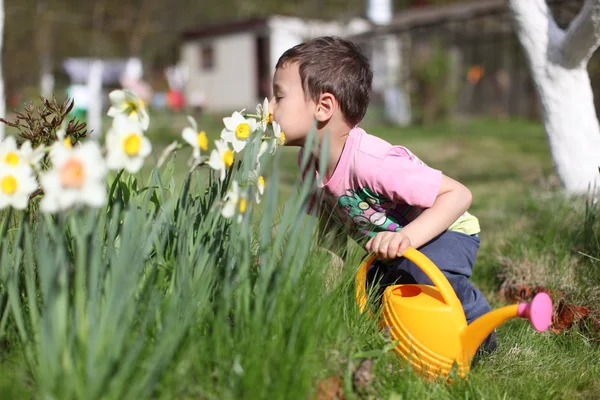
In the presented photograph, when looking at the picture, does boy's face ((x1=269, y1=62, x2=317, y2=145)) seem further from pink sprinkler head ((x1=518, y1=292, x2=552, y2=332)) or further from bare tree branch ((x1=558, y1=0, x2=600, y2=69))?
bare tree branch ((x1=558, y1=0, x2=600, y2=69))

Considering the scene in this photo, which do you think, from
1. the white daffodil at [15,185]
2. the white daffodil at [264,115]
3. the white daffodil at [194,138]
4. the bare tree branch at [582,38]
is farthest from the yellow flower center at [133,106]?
the bare tree branch at [582,38]

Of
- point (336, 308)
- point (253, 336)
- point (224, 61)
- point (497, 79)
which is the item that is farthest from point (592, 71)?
point (224, 61)

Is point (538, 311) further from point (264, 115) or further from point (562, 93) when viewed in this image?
point (562, 93)

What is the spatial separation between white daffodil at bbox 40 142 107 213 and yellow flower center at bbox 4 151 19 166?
0.25 metres

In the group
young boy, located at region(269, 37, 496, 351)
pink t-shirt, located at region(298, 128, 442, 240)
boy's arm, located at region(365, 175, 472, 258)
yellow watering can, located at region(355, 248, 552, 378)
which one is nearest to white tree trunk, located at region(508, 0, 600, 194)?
young boy, located at region(269, 37, 496, 351)

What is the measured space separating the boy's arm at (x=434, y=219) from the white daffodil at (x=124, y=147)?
0.84m

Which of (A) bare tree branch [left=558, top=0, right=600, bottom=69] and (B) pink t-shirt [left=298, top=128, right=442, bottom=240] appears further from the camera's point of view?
(A) bare tree branch [left=558, top=0, right=600, bottom=69]

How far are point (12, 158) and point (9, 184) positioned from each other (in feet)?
0.24

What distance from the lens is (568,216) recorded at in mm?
3189

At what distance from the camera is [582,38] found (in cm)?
324

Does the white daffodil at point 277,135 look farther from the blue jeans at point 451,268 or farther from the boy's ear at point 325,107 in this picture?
the blue jeans at point 451,268

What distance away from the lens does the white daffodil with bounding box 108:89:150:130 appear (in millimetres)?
1511

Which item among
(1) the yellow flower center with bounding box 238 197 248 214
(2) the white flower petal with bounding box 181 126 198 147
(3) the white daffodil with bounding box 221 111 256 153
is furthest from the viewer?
(3) the white daffodil with bounding box 221 111 256 153

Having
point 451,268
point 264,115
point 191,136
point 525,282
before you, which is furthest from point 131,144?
point 525,282
